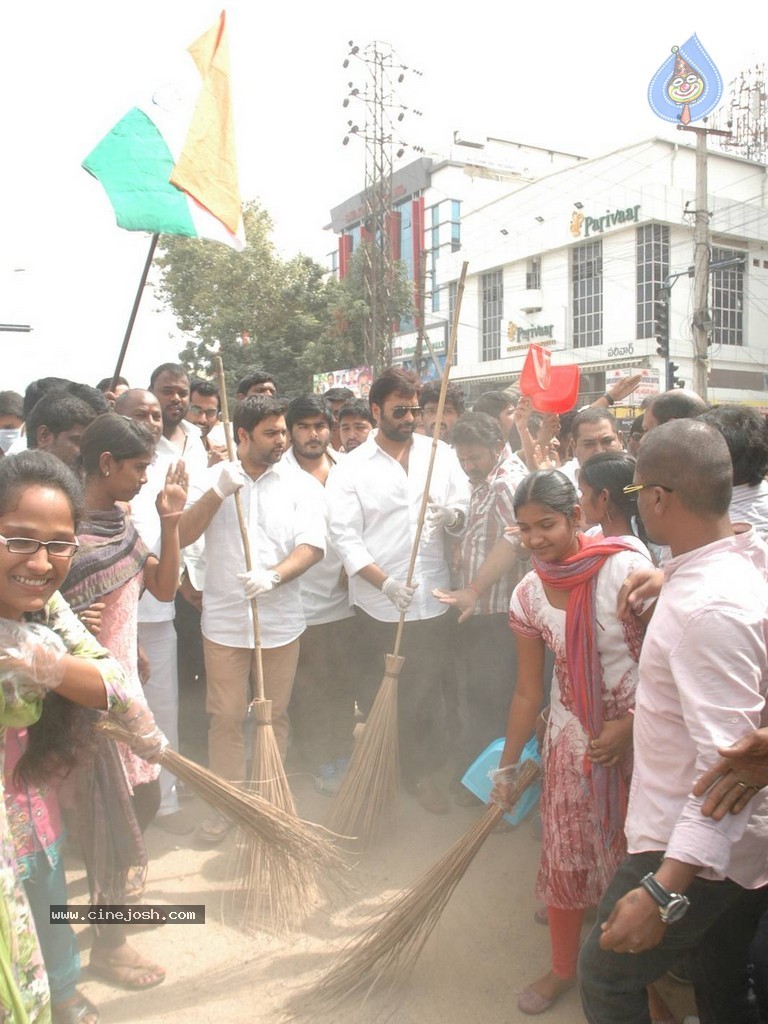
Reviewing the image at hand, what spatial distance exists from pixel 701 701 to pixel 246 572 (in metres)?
2.28

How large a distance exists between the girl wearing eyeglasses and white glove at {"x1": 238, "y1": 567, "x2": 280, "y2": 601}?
52.9 inches

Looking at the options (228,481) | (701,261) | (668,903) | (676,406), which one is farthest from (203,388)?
(701,261)

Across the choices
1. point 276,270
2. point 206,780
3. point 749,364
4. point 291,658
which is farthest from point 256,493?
point 749,364

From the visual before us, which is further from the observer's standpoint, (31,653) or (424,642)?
(424,642)

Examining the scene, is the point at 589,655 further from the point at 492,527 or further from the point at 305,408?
the point at 305,408

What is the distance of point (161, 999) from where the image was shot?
7.95 feet

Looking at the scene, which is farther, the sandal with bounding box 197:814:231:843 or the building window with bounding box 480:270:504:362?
the building window with bounding box 480:270:504:362

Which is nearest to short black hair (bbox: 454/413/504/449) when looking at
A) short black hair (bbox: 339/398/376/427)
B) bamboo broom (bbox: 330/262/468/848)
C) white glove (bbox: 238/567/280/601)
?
bamboo broom (bbox: 330/262/468/848)

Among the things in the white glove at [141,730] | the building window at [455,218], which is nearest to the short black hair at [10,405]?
the white glove at [141,730]

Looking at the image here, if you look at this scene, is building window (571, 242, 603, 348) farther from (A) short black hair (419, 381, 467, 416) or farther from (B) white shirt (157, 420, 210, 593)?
(B) white shirt (157, 420, 210, 593)

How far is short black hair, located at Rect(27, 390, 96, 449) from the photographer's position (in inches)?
127

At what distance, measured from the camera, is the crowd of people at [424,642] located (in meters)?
1.56

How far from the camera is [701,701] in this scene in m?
1.48

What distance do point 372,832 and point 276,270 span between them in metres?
19.7
